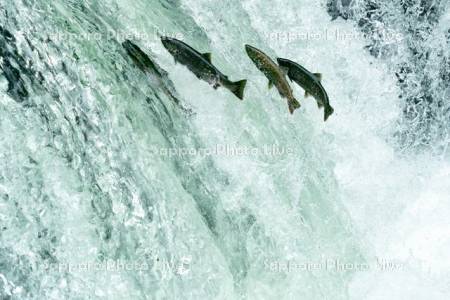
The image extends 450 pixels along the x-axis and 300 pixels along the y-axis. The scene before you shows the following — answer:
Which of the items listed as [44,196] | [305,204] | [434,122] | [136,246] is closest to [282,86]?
[305,204]

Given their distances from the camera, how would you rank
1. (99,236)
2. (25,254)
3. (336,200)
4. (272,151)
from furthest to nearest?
(336,200) → (272,151) → (99,236) → (25,254)

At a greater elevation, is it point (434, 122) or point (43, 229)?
point (434, 122)

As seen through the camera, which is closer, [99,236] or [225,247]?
[99,236]

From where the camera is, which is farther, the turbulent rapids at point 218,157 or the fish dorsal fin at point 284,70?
the fish dorsal fin at point 284,70

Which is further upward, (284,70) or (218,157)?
(284,70)

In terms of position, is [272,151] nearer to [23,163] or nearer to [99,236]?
[99,236]

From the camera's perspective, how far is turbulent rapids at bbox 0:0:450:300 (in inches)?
93.3

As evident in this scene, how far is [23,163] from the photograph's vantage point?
2.30 m

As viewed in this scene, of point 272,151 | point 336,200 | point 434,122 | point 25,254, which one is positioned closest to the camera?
point 25,254

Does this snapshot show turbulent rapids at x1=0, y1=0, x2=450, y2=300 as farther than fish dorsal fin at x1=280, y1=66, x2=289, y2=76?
No

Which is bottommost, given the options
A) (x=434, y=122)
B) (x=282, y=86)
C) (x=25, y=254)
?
(x=25, y=254)

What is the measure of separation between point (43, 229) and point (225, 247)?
2.74 ft

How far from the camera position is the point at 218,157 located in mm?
2996

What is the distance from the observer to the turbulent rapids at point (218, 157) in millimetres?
2369
